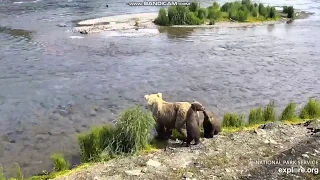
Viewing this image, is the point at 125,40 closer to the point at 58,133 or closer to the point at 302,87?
the point at 302,87

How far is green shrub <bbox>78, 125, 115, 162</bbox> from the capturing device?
31.5ft

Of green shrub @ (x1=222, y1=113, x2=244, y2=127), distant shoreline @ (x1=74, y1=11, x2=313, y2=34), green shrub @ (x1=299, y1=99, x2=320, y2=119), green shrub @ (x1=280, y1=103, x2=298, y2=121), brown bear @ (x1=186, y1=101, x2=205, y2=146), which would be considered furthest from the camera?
distant shoreline @ (x1=74, y1=11, x2=313, y2=34)

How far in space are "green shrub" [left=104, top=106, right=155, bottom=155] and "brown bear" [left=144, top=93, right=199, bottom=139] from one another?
438 millimetres

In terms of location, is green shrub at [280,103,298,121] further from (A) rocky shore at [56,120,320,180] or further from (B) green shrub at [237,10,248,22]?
(B) green shrub at [237,10,248,22]

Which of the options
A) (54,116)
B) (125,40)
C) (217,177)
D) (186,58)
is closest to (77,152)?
(54,116)

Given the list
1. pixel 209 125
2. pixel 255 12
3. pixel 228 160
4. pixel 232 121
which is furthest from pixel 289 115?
pixel 255 12

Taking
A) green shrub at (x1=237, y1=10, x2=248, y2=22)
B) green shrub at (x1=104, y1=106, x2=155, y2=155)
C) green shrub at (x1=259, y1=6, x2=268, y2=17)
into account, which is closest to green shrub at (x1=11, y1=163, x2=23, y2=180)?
green shrub at (x1=104, y1=106, x2=155, y2=155)

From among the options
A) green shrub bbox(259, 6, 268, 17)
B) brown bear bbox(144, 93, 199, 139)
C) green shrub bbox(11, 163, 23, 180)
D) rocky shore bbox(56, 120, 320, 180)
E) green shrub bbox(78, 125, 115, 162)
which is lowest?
green shrub bbox(11, 163, 23, 180)

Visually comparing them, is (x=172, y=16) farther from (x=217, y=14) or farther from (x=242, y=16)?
(x=242, y=16)

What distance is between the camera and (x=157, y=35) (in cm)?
2658

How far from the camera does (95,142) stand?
9695mm

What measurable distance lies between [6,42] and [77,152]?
14.9 meters

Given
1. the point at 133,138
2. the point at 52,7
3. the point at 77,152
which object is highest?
the point at 52,7

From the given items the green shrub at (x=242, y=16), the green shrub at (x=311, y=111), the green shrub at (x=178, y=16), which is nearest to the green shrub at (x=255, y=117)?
the green shrub at (x=311, y=111)
